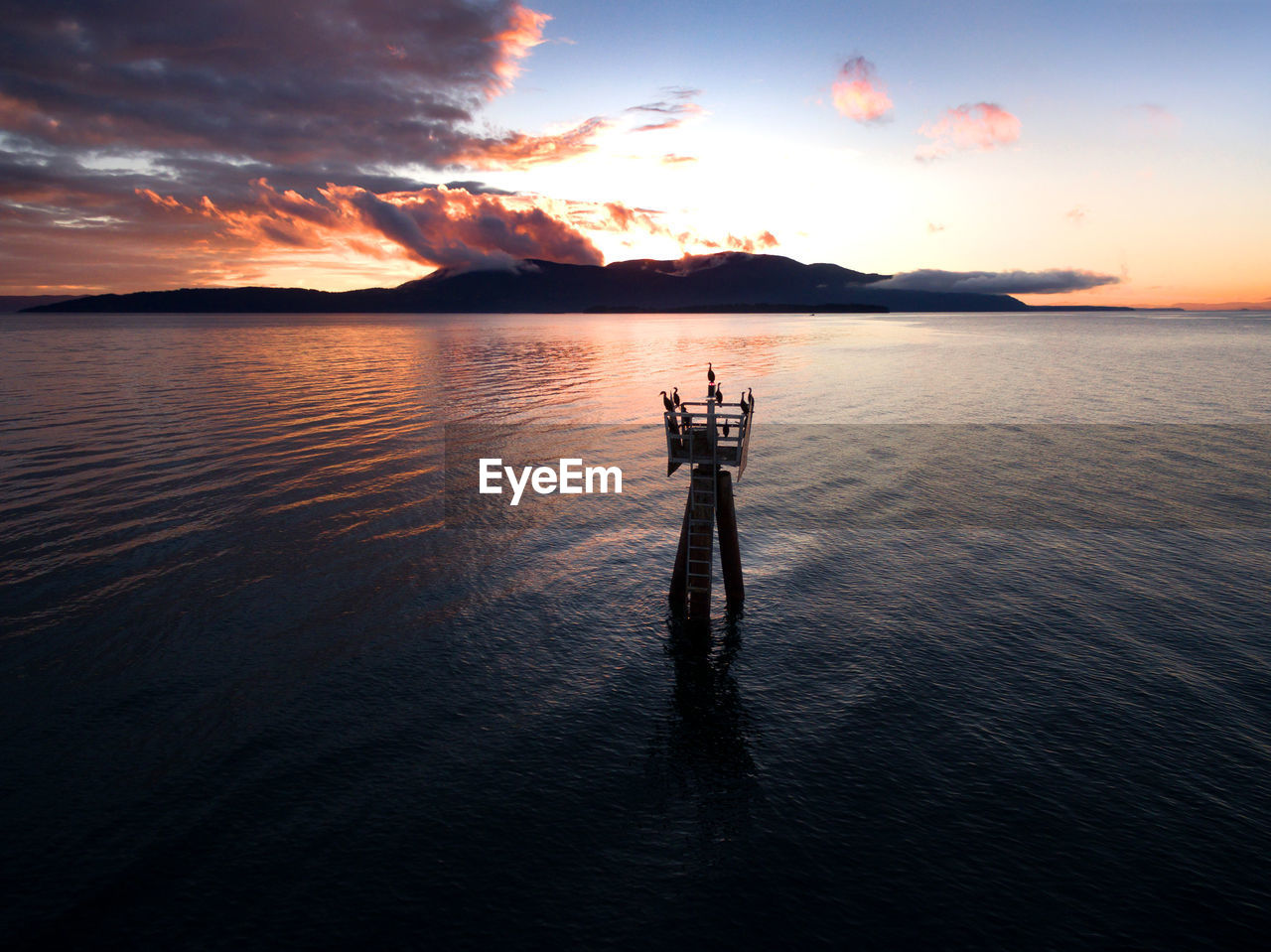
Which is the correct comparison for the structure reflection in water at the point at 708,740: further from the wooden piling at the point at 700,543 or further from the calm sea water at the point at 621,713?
the wooden piling at the point at 700,543

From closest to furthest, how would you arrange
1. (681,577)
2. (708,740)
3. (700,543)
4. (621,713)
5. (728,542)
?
(708,740) → (621,713) → (700,543) → (728,542) → (681,577)

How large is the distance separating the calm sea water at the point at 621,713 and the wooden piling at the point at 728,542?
0.76m

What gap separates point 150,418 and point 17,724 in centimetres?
4322

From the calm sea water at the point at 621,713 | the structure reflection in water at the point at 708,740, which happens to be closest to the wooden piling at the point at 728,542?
the calm sea water at the point at 621,713

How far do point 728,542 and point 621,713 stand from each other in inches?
309

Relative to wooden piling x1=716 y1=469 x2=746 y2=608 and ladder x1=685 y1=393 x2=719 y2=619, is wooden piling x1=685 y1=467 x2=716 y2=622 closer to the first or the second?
ladder x1=685 y1=393 x2=719 y2=619

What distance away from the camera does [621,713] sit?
17531 millimetres

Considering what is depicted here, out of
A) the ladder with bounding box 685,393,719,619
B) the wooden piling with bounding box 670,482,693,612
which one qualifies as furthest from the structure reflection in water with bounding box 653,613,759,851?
the wooden piling with bounding box 670,482,693,612

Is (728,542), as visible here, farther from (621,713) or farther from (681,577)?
(621,713)

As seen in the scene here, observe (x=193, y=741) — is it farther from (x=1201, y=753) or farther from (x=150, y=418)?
(x=150, y=418)

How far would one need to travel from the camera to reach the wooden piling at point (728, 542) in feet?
75.9

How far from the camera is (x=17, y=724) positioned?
16.5 m

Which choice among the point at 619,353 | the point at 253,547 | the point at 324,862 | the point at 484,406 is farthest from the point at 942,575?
the point at 619,353

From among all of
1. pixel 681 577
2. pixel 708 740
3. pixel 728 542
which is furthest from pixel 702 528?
pixel 708 740
